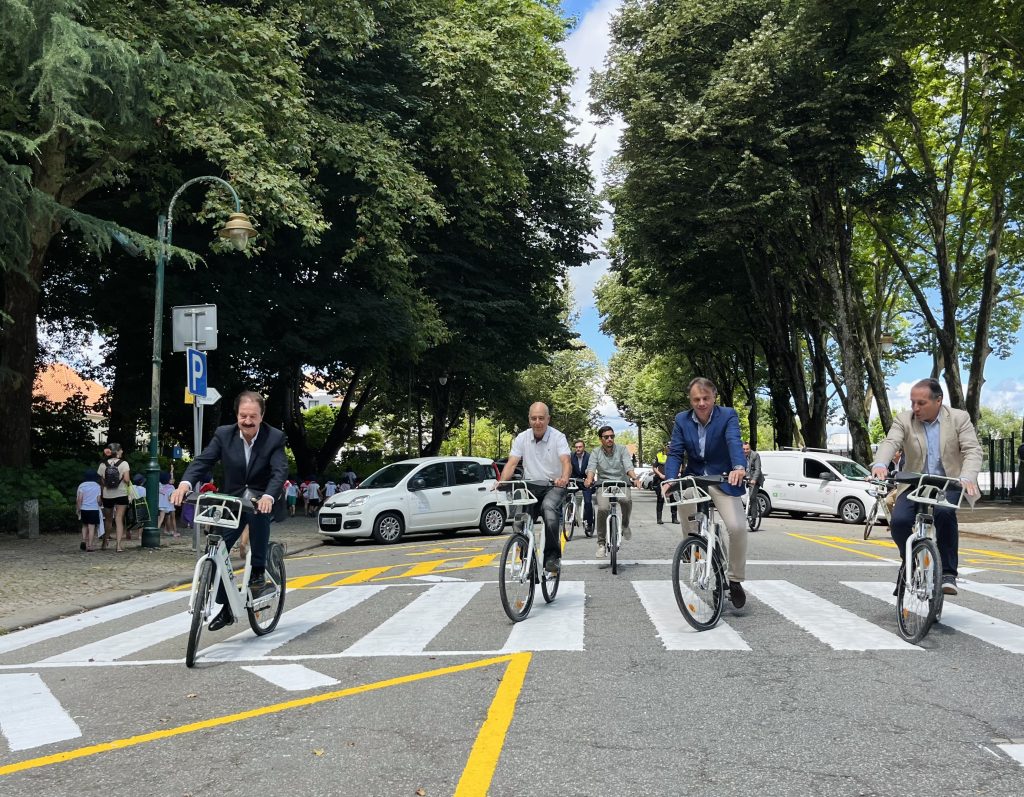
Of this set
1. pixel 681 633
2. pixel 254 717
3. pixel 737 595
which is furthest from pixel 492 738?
pixel 737 595

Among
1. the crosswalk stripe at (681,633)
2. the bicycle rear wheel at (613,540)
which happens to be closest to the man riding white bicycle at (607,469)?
the bicycle rear wheel at (613,540)

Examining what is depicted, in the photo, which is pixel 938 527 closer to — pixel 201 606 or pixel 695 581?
pixel 695 581

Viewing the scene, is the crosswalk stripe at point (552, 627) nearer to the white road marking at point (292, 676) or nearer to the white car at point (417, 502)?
the white road marking at point (292, 676)

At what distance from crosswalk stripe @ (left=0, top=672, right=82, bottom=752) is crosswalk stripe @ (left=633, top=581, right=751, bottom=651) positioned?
3.67 m

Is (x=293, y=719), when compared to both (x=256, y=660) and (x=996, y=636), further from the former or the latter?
(x=996, y=636)

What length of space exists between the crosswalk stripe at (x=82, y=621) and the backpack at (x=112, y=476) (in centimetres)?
587

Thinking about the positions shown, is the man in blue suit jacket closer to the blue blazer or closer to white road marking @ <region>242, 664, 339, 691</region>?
the blue blazer

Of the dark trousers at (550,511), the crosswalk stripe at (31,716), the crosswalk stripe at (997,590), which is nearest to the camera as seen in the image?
the crosswalk stripe at (31,716)

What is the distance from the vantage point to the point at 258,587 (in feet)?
23.9

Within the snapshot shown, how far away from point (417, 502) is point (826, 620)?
12.5m

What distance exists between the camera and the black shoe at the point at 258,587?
7230 mm

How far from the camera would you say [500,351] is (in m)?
30.5

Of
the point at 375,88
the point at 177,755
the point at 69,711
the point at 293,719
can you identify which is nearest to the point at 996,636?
the point at 293,719

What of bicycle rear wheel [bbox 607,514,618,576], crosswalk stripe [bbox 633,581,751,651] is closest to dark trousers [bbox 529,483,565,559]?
crosswalk stripe [bbox 633,581,751,651]
